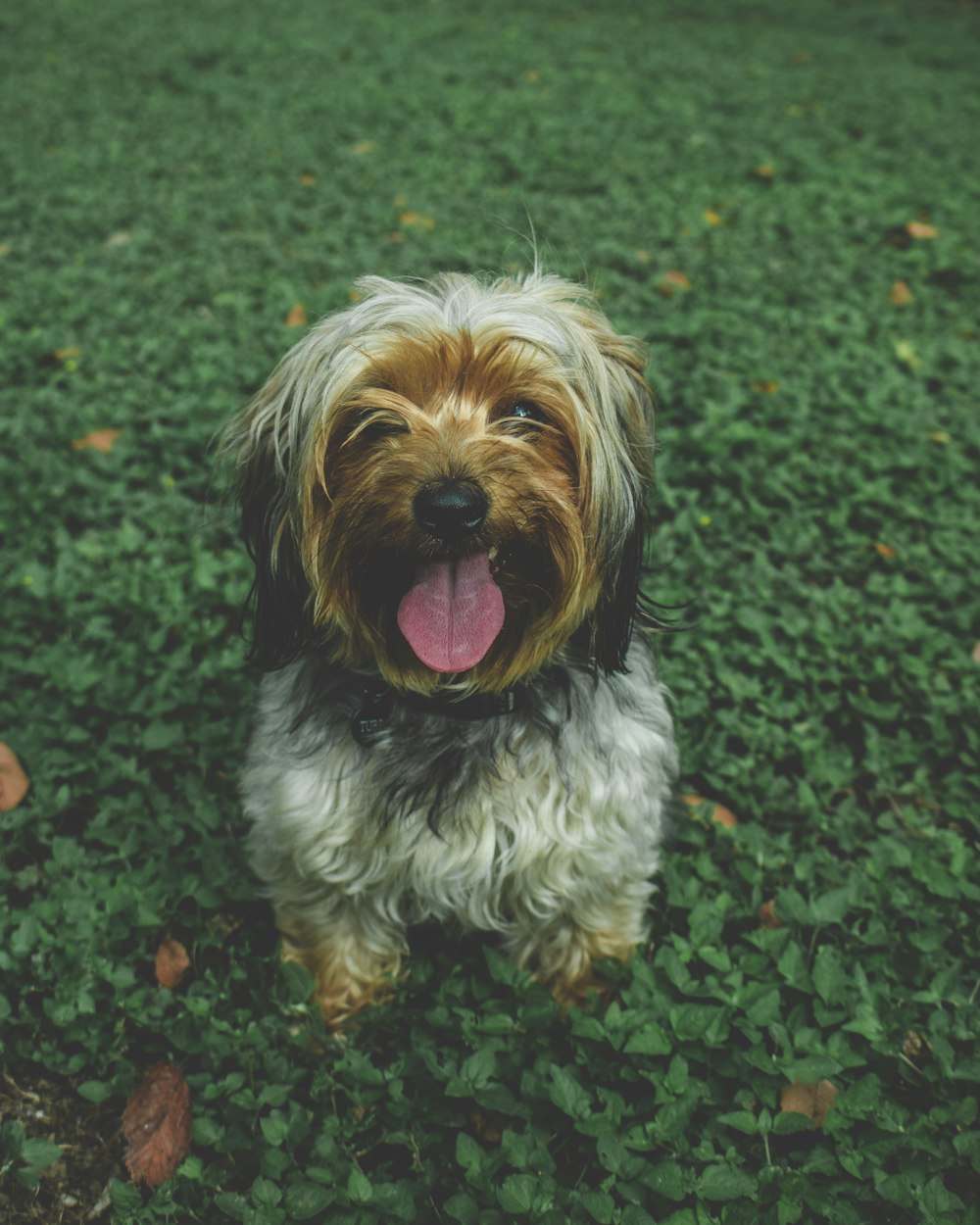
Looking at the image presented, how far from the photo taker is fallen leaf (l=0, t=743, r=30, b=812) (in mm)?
3037

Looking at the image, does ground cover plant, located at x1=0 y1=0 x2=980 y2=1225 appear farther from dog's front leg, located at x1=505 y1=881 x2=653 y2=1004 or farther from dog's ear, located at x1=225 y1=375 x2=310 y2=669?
dog's ear, located at x1=225 y1=375 x2=310 y2=669

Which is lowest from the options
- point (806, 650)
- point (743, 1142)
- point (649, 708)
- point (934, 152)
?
point (743, 1142)

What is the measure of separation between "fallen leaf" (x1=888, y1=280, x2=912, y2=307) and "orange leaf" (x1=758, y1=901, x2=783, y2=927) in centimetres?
405

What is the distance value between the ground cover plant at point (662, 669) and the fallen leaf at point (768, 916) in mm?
64

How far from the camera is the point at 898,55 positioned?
10.6 metres

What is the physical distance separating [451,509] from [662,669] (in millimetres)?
1783

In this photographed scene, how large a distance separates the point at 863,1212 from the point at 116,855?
2162mm

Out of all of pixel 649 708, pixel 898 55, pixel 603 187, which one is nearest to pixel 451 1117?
pixel 649 708

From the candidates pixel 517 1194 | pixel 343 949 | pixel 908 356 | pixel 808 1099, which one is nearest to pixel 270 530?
pixel 343 949

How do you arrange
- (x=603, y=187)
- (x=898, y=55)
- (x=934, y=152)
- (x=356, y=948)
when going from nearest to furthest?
1. (x=356, y=948)
2. (x=603, y=187)
3. (x=934, y=152)
4. (x=898, y=55)

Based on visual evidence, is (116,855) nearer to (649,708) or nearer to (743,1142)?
(649,708)

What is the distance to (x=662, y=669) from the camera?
3.56 m

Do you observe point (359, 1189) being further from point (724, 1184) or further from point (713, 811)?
point (713, 811)

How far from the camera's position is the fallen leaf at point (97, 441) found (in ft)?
14.4
